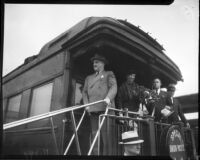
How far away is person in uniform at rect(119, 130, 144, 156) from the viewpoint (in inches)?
90.6

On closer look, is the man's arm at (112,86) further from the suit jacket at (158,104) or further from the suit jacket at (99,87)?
the suit jacket at (158,104)

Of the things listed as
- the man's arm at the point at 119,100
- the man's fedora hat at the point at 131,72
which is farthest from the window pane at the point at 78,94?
the man's fedora hat at the point at 131,72

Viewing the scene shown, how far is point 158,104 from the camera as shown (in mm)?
2713

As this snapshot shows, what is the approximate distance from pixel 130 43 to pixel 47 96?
1.12 metres

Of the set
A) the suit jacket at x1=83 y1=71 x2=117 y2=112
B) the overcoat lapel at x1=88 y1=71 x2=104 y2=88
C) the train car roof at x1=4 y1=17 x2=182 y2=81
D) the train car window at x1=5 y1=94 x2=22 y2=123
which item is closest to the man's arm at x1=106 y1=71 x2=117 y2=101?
the suit jacket at x1=83 y1=71 x2=117 y2=112

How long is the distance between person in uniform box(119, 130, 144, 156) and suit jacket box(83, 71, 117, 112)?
0.38 metres

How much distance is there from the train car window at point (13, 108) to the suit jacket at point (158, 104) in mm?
1596

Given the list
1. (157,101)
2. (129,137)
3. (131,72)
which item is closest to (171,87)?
(157,101)

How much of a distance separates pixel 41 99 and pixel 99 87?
27.0 inches

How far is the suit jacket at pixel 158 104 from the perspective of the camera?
266 centimetres

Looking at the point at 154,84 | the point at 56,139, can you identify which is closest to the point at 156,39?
the point at 154,84

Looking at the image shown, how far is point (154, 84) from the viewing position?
9.06 ft

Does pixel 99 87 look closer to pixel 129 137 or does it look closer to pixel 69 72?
pixel 69 72

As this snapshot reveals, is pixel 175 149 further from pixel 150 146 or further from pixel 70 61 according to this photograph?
pixel 70 61
